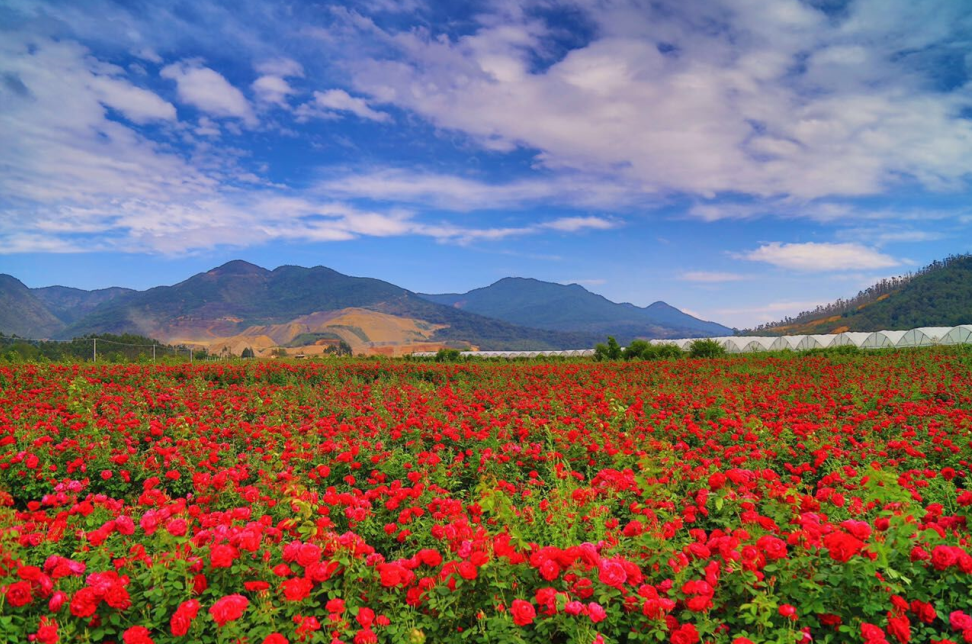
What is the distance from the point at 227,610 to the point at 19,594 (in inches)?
41.3

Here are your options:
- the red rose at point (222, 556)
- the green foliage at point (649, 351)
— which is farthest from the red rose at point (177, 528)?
the green foliage at point (649, 351)

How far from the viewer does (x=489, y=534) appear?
2.91 m

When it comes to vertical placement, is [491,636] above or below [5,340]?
below

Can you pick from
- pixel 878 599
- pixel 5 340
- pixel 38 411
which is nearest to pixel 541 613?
pixel 878 599

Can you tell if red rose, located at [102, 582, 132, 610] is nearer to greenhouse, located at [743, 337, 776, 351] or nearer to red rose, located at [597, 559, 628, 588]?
red rose, located at [597, 559, 628, 588]

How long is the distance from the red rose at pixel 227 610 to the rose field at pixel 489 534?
0.4 inches

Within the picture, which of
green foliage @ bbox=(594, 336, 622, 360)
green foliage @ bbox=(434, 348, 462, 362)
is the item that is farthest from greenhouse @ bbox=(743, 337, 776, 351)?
green foliage @ bbox=(434, 348, 462, 362)

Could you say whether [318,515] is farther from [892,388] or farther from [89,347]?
[89,347]

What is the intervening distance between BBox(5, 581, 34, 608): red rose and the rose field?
1 centimetres

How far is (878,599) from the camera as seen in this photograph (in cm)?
223

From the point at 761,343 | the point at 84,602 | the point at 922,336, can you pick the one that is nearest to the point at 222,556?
the point at 84,602

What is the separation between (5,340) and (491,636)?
76.5 feet

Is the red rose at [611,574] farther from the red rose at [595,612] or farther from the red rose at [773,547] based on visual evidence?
the red rose at [773,547]

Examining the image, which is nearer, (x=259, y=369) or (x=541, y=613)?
(x=541, y=613)
